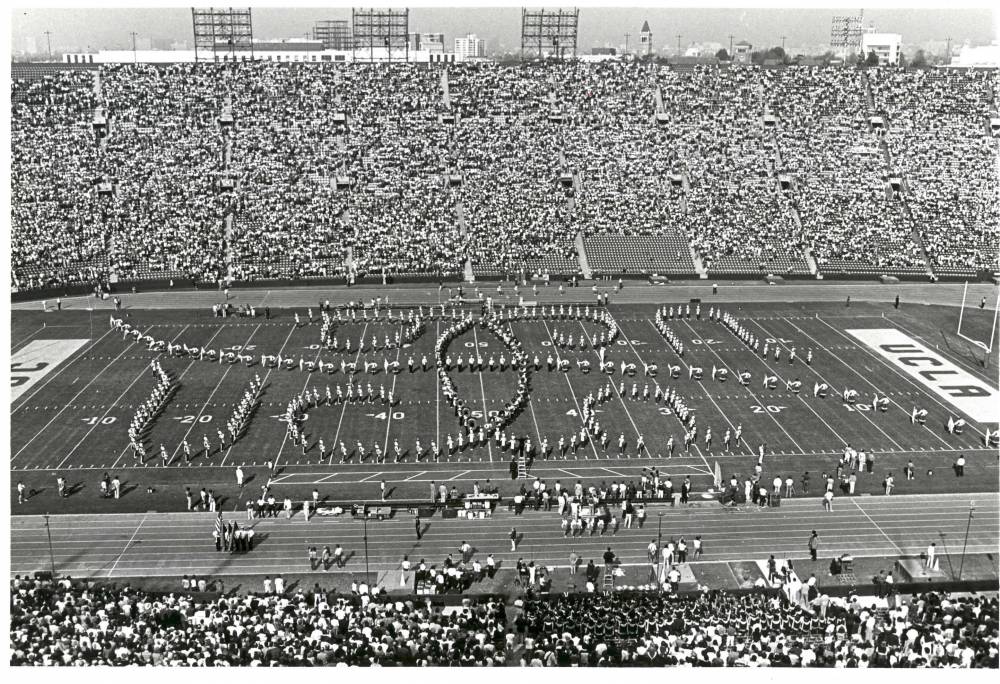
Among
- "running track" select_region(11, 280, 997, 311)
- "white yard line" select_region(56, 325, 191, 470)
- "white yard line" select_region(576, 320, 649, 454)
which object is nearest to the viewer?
"white yard line" select_region(56, 325, 191, 470)

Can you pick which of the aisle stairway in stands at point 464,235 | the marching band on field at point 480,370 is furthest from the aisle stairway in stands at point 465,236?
the marching band on field at point 480,370

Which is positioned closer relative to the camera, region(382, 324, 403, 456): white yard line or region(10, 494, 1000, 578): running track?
region(10, 494, 1000, 578): running track

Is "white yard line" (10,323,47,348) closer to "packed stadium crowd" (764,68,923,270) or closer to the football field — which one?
the football field

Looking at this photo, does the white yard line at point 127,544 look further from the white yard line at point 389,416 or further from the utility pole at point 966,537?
the utility pole at point 966,537

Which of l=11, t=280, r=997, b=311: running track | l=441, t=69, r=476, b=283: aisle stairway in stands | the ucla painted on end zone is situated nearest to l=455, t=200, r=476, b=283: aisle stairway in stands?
l=441, t=69, r=476, b=283: aisle stairway in stands

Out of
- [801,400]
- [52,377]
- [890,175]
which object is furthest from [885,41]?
[52,377]

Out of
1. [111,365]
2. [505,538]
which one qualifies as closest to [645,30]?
[111,365]
